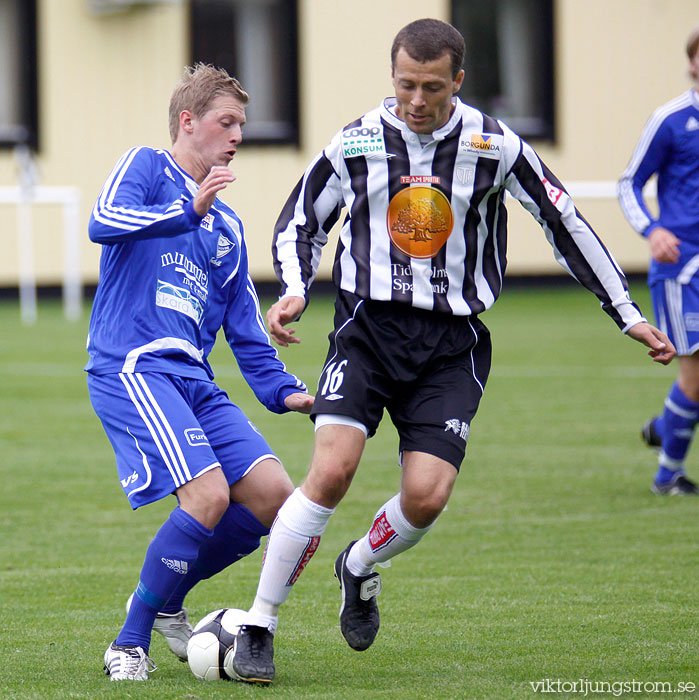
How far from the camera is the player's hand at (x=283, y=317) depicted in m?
3.85

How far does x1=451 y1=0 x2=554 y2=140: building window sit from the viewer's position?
21.7m

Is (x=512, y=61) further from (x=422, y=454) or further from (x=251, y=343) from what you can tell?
(x=422, y=454)

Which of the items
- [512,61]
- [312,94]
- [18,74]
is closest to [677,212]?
[312,94]

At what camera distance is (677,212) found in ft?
22.5

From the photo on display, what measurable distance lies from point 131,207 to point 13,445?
512 centimetres

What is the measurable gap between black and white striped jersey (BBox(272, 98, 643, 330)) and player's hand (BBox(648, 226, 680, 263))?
230cm

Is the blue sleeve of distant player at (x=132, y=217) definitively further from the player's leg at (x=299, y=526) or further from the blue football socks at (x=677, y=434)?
the blue football socks at (x=677, y=434)

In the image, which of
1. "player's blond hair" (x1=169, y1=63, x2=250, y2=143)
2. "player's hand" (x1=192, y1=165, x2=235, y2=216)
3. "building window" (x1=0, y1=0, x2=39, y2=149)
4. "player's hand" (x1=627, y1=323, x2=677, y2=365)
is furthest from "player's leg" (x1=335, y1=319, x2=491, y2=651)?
"building window" (x1=0, y1=0, x2=39, y2=149)

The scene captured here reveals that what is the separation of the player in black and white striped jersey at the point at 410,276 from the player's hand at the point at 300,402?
0.61ft

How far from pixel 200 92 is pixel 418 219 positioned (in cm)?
81

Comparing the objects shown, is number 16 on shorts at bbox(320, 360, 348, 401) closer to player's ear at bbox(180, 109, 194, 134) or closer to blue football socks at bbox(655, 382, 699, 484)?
player's ear at bbox(180, 109, 194, 134)

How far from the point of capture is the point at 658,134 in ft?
22.2

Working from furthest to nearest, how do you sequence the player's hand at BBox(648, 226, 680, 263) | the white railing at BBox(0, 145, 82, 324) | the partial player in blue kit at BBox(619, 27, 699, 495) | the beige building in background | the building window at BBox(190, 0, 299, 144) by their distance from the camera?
1. the building window at BBox(190, 0, 299, 144)
2. the beige building in background
3. the white railing at BBox(0, 145, 82, 324)
4. the partial player in blue kit at BBox(619, 27, 699, 495)
5. the player's hand at BBox(648, 226, 680, 263)

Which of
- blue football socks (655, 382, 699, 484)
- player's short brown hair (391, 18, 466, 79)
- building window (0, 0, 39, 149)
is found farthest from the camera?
building window (0, 0, 39, 149)
